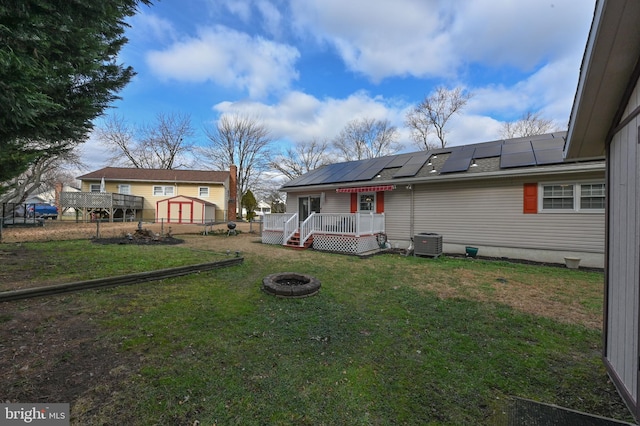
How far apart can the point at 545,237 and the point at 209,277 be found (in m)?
10.1

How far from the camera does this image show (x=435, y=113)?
27.4 m

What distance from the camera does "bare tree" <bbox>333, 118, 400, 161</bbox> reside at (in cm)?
3173

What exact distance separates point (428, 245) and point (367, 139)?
26017 millimetres

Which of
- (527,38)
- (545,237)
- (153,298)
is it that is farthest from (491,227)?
(153,298)

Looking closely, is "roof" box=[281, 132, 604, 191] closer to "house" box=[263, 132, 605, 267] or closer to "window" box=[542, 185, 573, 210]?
"house" box=[263, 132, 605, 267]

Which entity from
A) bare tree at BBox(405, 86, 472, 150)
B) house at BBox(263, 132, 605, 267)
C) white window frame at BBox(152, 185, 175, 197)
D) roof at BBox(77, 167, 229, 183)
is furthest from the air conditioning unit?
white window frame at BBox(152, 185, 175, 197)

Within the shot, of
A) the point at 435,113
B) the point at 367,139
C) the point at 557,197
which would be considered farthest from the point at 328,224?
the point at 367,139

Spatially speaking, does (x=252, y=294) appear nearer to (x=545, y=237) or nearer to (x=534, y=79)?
(x=545, y=237)

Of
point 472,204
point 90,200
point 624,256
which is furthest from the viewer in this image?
point 90,200

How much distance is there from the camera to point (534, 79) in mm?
11484

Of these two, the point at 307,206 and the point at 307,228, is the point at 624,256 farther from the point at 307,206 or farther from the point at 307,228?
the point at 307,206

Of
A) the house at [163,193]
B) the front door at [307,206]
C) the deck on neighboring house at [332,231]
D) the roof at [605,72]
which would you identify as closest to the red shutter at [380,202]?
the deck on neighboring house at [332,231]

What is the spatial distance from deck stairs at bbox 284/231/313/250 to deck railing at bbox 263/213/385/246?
0.13m

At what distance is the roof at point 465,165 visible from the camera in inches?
327
